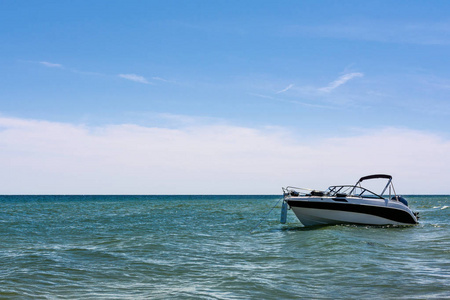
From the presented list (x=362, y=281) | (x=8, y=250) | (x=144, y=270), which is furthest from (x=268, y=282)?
(x=8, y=250)

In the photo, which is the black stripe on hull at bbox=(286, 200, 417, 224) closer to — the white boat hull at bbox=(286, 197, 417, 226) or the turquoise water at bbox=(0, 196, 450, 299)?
the white boat hull at bbox=(286, 197, 417, 226)

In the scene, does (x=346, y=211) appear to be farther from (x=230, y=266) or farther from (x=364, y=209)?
(x=230, y=266)

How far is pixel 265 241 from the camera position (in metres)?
18.9

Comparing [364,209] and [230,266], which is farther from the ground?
[364,209]

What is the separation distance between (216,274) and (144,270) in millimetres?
2109

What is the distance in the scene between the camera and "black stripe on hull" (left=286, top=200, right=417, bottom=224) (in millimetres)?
22688

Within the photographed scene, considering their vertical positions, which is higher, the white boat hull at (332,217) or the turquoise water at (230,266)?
the white boat hull at (332,217)

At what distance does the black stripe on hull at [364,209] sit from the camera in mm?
22688

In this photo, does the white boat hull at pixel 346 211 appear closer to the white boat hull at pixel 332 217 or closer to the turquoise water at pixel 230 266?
the white boat hull at pixel 332 217

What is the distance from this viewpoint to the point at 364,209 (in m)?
23.0

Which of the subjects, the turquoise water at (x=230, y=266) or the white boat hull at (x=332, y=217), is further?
the white boat hull at (x=332, y=217)

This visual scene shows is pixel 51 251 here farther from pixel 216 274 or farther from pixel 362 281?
pixel 362 281

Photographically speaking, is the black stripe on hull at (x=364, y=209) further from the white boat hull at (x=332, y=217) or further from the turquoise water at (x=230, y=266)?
the turquoise water at (x=230, y=266)

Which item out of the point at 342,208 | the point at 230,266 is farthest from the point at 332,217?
the point at 230,266
